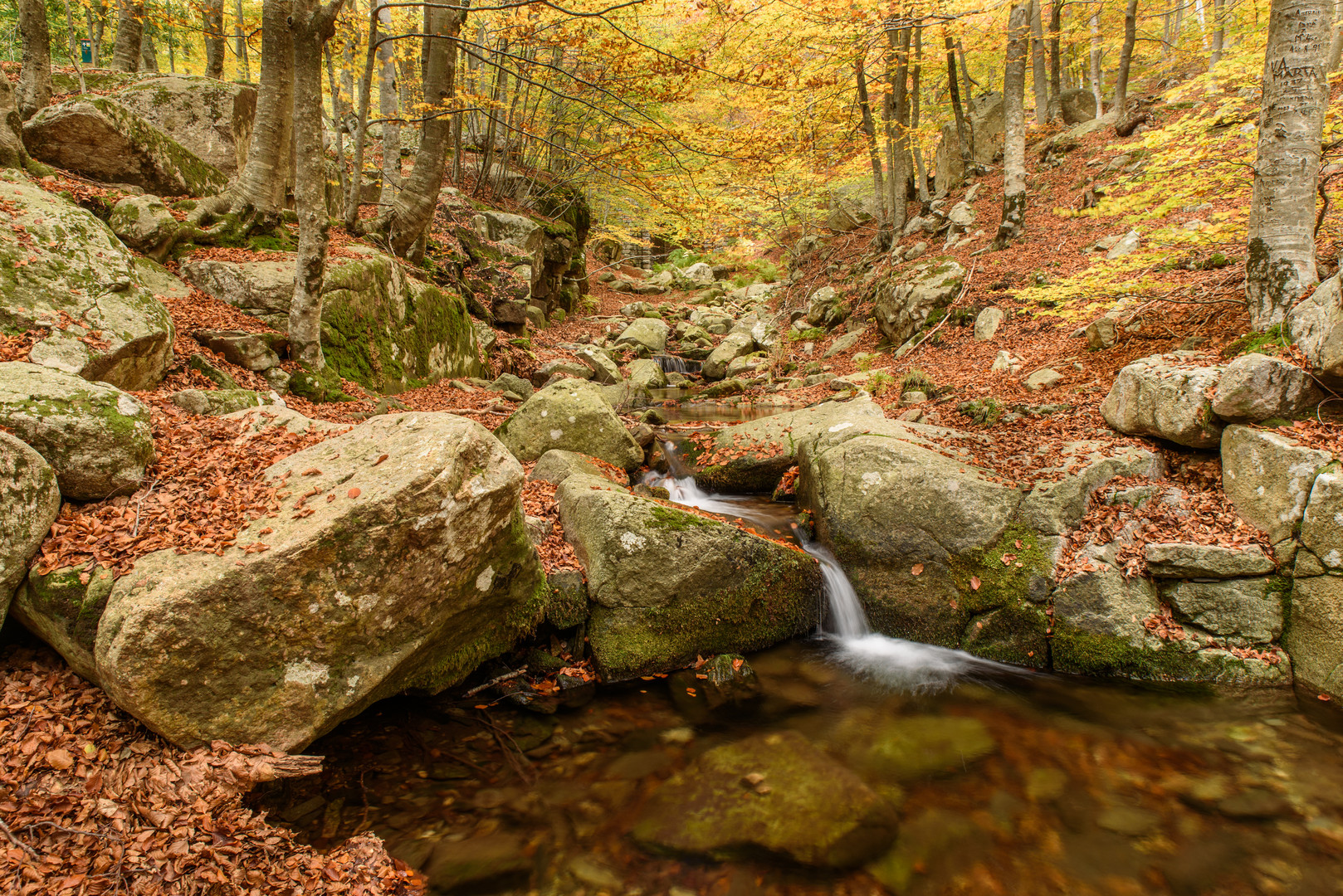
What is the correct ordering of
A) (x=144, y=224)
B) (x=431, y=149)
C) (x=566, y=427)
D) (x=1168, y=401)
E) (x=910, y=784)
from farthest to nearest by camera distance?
(x=431, y=149)
(x=566, y=427)
(x=144, y=224)
(x=1168, y=401)
(x=910, y=784)

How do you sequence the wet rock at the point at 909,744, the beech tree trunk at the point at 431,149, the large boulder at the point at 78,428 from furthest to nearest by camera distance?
1. the beech tree trunk at the point at 431,149
2. the wet rock at the point at 909,744
3. the large boulder at the point at 78,428

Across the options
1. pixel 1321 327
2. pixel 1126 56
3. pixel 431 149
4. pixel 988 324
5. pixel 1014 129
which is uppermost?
pixel 1126 56

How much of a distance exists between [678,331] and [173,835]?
1968 cm

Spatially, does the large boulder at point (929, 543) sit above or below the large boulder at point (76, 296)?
below

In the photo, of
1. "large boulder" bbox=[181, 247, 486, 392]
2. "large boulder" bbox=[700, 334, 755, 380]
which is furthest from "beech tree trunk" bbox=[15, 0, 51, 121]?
"large boulder" bbox=[700, 334, 755, 380]

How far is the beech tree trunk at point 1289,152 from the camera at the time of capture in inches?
215

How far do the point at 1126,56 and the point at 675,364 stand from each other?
15836 mm

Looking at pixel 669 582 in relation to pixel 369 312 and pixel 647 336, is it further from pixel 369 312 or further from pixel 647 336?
pixel 647 336

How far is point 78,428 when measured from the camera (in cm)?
341

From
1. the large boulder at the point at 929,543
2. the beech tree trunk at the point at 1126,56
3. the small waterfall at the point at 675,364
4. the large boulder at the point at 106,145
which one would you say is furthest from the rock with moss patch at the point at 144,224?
the beech tree trunk at the point at 1126,56

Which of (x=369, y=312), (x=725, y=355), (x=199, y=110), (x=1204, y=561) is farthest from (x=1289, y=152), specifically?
(x=199, y=110)

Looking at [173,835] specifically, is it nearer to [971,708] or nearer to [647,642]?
[647,642]

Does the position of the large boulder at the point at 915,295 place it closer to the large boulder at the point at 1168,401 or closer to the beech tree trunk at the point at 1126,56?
the large boulder at the point at 1168,401

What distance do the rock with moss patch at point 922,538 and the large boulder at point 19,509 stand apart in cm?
585
